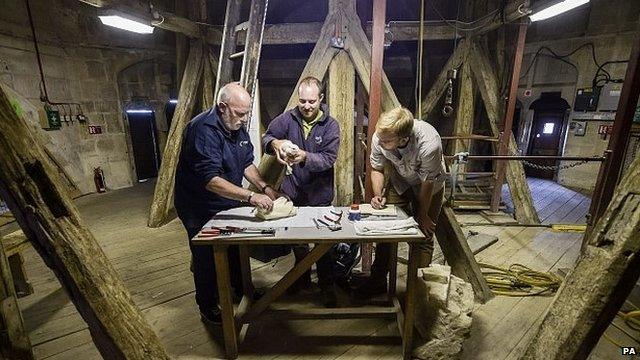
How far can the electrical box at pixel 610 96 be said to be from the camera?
6629 mm

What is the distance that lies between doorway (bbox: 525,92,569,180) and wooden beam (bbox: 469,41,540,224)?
4.30 metres

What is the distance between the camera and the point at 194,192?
242 cm

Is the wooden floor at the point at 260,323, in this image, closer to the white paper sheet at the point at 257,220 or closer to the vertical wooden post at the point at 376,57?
the white paper sheet at the point at 257,220

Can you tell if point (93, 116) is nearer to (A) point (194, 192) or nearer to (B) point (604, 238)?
(A) point (194, 192)

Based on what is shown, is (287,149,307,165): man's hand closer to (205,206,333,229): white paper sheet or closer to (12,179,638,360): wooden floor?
(205,206,333,229): white paper sheet

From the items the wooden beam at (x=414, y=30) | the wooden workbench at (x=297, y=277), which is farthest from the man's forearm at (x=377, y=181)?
the wooden beam at (x=414, y=30)

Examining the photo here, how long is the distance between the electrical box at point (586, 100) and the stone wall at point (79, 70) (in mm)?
10638

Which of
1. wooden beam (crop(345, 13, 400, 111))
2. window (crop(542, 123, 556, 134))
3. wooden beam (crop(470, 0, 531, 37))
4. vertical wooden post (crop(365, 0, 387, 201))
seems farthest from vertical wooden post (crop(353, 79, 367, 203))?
window (crop(542, 123, 556, 134))

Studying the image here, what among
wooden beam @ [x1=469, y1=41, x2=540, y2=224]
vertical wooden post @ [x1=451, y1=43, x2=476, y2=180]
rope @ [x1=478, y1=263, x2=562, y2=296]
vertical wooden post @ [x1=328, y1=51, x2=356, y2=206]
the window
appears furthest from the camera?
the window

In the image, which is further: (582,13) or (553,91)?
(553,91)

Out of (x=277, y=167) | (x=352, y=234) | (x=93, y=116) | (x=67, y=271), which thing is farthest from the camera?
(x=93, y=116)

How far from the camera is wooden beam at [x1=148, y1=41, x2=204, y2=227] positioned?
15.6 ft

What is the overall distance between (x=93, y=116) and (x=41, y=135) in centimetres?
114

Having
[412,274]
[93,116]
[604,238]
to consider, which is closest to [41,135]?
[93,116]
